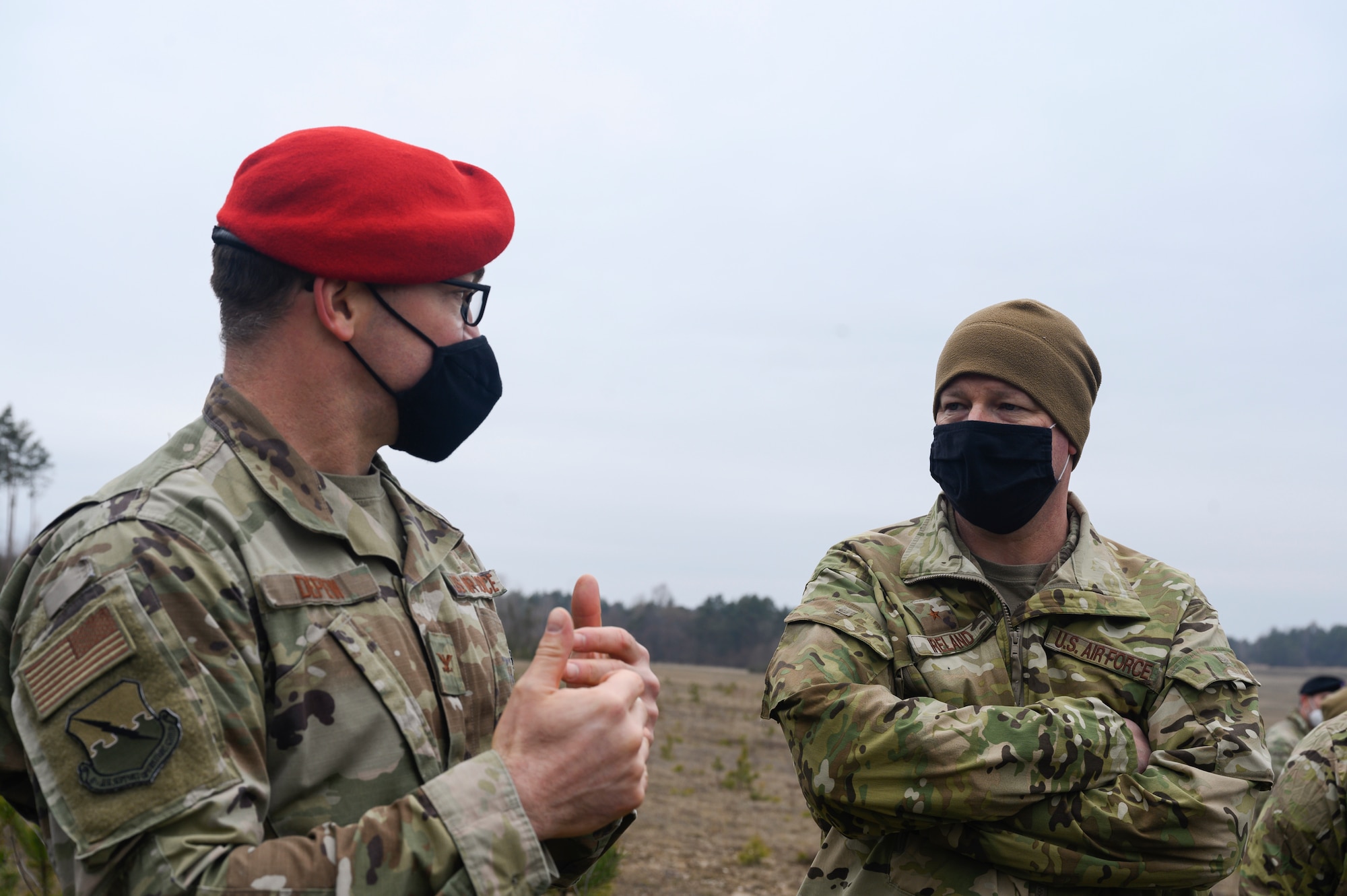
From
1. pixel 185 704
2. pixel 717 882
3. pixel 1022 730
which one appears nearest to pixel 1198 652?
pixel 1022 730

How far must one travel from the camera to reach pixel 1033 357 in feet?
10.6

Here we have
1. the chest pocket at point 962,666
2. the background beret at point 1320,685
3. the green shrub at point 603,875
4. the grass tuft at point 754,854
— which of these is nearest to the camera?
the chest pocket at point 962,666

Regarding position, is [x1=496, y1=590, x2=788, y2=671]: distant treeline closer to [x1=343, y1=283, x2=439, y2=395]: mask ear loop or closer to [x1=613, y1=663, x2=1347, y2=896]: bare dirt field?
[x1=613, y1=663, x2=1347, y2=896]: bare dirt field

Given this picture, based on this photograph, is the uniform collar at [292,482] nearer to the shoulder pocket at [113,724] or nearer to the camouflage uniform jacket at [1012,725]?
the shoulder pocket at [113,724]

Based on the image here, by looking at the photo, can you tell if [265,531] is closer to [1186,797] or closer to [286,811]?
[286,811]

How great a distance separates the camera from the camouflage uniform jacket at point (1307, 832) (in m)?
3.28

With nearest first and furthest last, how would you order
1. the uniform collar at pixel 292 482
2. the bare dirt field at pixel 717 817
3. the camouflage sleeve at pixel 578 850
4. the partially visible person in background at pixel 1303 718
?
1. the uniform collar at pixel 292 482
2. the camouflage sleeve at pixel 578 850
3. the partially visible person in background at pixel 1303 718
4. the bare dirt field at pixel 717 817

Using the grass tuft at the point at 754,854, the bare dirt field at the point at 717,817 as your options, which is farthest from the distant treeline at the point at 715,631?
the grass tuft at the point at 754,854

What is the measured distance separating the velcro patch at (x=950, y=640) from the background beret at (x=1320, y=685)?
8531 millimetres

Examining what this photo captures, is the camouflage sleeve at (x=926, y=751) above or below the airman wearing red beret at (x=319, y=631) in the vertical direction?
below

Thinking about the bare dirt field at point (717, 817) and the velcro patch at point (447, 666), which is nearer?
the velcro patch at point (447, 666)

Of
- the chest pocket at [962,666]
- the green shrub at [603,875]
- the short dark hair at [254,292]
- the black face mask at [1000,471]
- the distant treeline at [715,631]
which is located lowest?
the distant treeline at [715,631]

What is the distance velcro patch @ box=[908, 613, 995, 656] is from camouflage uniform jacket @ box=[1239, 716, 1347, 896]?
134 cm

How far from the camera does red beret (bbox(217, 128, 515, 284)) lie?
2.04 meters
